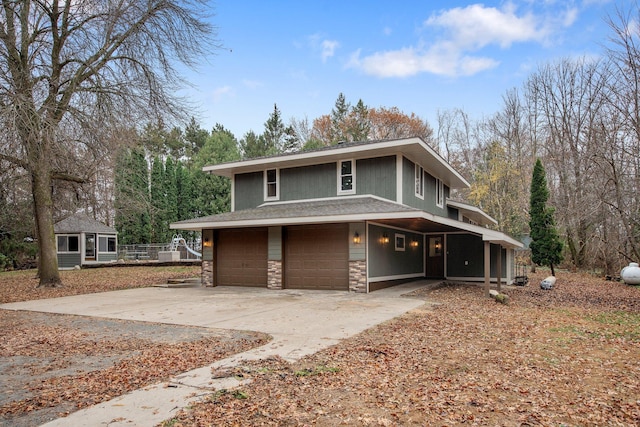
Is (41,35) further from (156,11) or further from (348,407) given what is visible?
(348,407)

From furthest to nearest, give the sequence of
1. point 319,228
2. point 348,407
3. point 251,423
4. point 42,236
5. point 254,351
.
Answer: point 42,236, point 319,228, point 254,351, point 348,407, point 251,423

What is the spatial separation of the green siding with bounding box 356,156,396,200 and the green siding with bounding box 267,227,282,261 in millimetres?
2958

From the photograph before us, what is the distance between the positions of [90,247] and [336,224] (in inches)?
870

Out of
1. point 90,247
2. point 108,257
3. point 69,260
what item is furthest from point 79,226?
point 108,257

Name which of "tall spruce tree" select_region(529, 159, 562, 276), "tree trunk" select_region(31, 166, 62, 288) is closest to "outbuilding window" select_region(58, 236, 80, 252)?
"tree trunk" select_region(31, 166, 62, 288)

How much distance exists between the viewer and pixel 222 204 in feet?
105

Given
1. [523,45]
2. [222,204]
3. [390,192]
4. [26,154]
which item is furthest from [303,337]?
[222,204]

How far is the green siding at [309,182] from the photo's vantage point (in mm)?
14148

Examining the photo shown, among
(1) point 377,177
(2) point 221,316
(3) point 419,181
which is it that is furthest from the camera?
(3) point 419,181

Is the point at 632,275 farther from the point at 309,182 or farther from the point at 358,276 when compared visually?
the point at 309,182

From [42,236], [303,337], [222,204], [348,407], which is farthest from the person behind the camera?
[222,204]

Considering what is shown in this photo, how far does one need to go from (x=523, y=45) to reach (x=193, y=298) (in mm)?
16267

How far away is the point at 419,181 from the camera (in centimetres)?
1485

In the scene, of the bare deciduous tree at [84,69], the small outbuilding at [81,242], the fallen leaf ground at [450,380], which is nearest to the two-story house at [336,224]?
the bare deciduous tree at [84,69]
